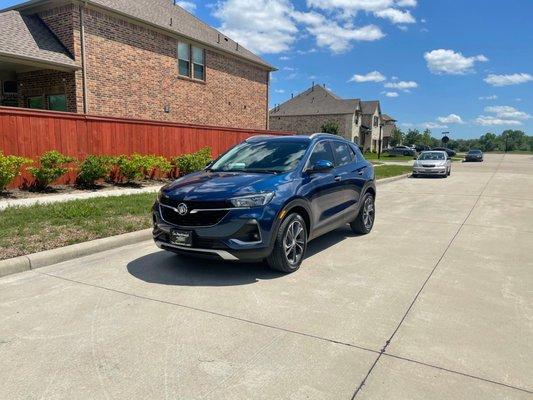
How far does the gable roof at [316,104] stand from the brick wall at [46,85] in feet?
152

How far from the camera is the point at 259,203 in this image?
491cm

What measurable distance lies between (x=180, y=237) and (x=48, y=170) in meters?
7.18

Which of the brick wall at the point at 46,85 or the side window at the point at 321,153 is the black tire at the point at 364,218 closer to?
the side window at the point at 321,153

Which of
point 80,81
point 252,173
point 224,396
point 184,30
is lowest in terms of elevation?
point 224,396

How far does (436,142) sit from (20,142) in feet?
396

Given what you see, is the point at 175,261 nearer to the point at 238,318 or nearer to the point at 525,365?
the point at 238,318

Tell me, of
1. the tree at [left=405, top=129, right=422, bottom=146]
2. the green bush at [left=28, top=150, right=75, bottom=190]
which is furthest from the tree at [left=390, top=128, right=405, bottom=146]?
the green bush at [left=28, top=150, right=75, bottom=190]

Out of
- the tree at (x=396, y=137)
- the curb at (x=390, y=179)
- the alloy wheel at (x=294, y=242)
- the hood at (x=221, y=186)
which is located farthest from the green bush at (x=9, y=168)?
the tree at (x=396, y=137)

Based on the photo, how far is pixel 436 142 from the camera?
388 feet

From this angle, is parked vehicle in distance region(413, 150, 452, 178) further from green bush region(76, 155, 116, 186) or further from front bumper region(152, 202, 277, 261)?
front bumper region(152, 202, 277, 261)

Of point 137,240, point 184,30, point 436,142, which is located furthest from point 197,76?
point 436,142

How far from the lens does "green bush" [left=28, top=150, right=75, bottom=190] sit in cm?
1055

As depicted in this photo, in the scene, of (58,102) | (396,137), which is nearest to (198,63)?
(58,102)

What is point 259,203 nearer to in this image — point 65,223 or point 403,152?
point 65,223
